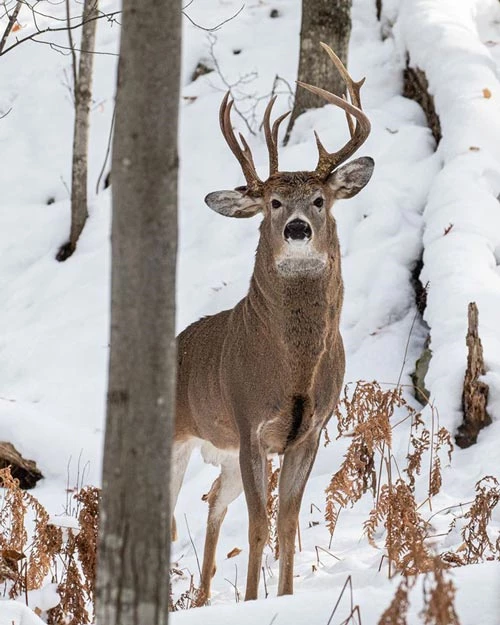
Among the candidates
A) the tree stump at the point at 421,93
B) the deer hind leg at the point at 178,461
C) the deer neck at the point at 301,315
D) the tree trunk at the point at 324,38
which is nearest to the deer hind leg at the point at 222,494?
the deer hind leg at the point at 178,461

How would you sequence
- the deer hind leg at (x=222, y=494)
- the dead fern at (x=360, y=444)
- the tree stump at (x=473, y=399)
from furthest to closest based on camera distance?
the tree stump at (x=473, y=399) < the deer hind leg at (x=222, y=494) < the dead fern at (x=360, y=444)

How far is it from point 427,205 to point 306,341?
181 inches

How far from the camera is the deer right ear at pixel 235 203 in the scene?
6.11 meters

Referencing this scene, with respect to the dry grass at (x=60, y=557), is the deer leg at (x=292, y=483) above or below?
above

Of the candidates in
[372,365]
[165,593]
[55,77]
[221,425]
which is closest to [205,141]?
[55,77]

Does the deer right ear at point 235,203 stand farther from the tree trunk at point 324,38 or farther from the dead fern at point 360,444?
the tree trunk at point 324,38

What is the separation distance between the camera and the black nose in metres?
5.48

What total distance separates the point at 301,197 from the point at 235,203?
52 cm

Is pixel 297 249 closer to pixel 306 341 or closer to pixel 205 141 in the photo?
pixel 306 341

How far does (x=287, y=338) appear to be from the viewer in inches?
222

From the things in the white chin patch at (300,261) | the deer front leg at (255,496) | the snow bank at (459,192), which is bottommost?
the deer front leg at (255,496)

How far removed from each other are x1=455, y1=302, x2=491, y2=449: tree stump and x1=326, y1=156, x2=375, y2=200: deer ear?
1525mm

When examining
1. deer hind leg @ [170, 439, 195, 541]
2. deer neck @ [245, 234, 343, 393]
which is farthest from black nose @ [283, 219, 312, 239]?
deer hind leg @ [170, 439, 195, 541]

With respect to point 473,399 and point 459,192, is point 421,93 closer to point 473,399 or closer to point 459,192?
point 459,192
